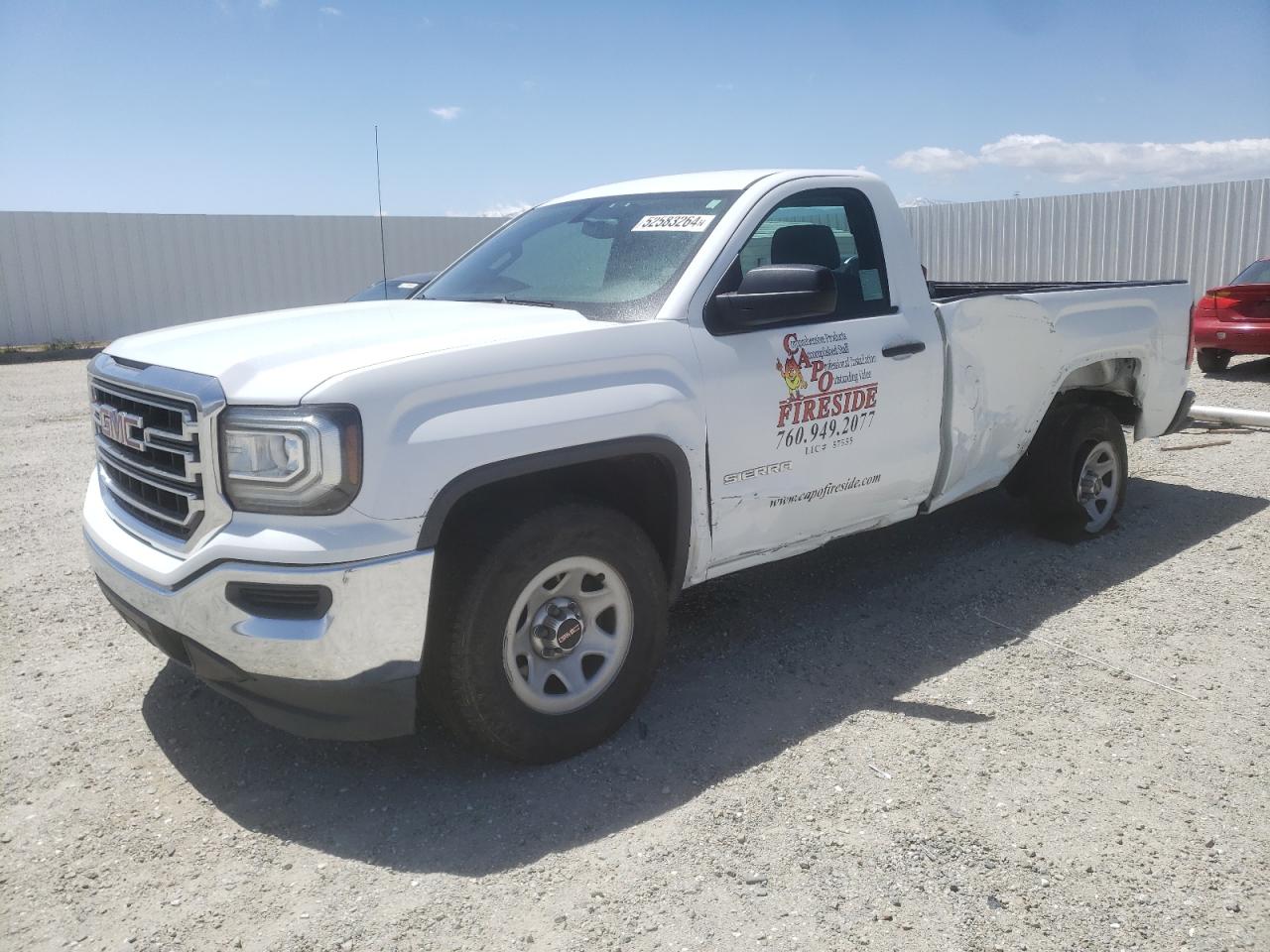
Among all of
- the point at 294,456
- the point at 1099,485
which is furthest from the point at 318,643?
the point at 1099,485

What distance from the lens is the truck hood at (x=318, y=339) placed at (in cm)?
295

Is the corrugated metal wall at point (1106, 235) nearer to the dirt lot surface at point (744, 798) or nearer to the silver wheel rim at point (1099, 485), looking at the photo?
the silver wheel rim at point (1099, 485)

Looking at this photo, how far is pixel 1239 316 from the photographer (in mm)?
12016

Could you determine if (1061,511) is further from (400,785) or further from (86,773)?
(86,773)

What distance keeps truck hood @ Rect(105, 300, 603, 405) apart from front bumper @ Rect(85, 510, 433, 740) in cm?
53

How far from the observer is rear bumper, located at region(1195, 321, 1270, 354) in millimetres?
11805

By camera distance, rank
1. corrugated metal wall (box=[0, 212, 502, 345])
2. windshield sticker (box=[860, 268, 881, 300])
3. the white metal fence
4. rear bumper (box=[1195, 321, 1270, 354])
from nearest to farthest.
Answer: windshield sticker (box=[860, 268, 881, 300])
rear bumper (box=[1195, 321, 1270, 354])
the white metal fence
corrugated metal wall (box=[0, 212, 502, 345])

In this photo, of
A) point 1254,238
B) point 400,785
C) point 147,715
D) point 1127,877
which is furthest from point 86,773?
point 1254,238

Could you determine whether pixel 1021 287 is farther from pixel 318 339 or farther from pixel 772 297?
pixel 318 339

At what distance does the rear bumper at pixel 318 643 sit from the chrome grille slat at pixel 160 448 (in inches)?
7.9

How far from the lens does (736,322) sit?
12.0 ft

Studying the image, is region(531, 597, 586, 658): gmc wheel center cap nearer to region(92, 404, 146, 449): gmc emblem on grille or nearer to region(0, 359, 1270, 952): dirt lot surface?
region(0, 359, 1270, 952): dirt lot surface

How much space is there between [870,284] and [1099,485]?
2.37 meters

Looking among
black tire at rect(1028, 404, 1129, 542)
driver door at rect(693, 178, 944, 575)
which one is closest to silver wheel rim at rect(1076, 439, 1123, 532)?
black tire at rect(1028, 404, 1129, 542)
